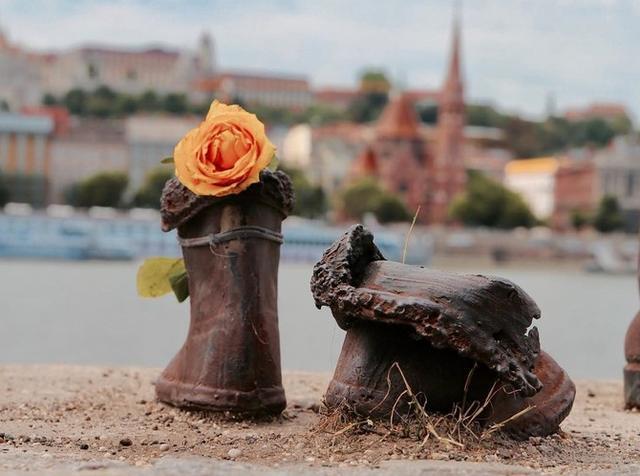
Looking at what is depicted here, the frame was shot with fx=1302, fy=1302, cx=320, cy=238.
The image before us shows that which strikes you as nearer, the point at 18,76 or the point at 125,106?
the point at 125,106

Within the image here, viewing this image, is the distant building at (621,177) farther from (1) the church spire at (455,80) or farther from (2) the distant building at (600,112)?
(2) the distant building at (600,112)

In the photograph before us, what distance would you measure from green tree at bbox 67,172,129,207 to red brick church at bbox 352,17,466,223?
18.6 metres

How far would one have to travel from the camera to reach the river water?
15.7 metres

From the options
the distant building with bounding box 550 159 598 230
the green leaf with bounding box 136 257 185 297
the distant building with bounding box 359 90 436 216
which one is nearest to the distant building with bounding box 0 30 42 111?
the distant building with bounding box 359 90 436 216

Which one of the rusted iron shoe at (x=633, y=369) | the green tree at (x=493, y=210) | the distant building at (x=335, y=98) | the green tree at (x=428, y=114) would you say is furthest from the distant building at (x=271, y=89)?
the rusted iron shoe at (x=633, y=369)

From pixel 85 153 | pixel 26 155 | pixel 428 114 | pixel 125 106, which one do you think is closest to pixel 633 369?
pixel 26 155

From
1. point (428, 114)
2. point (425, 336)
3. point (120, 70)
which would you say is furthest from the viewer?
point (428, 114)

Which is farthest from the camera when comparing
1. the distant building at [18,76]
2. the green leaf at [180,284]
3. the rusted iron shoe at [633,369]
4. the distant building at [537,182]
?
the distant building at [18,76]

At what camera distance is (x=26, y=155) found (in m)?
97.4

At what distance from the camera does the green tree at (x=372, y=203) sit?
79438mm

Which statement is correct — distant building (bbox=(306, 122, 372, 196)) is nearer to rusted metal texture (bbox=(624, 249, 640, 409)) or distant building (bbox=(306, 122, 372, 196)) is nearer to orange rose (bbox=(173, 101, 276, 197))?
rusted metal texture (bbox=(624, 249, 640, 409))

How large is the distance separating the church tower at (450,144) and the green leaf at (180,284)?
3359 inches

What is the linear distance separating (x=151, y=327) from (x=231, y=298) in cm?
1671

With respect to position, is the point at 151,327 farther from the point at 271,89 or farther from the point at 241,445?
the point at 271,89
